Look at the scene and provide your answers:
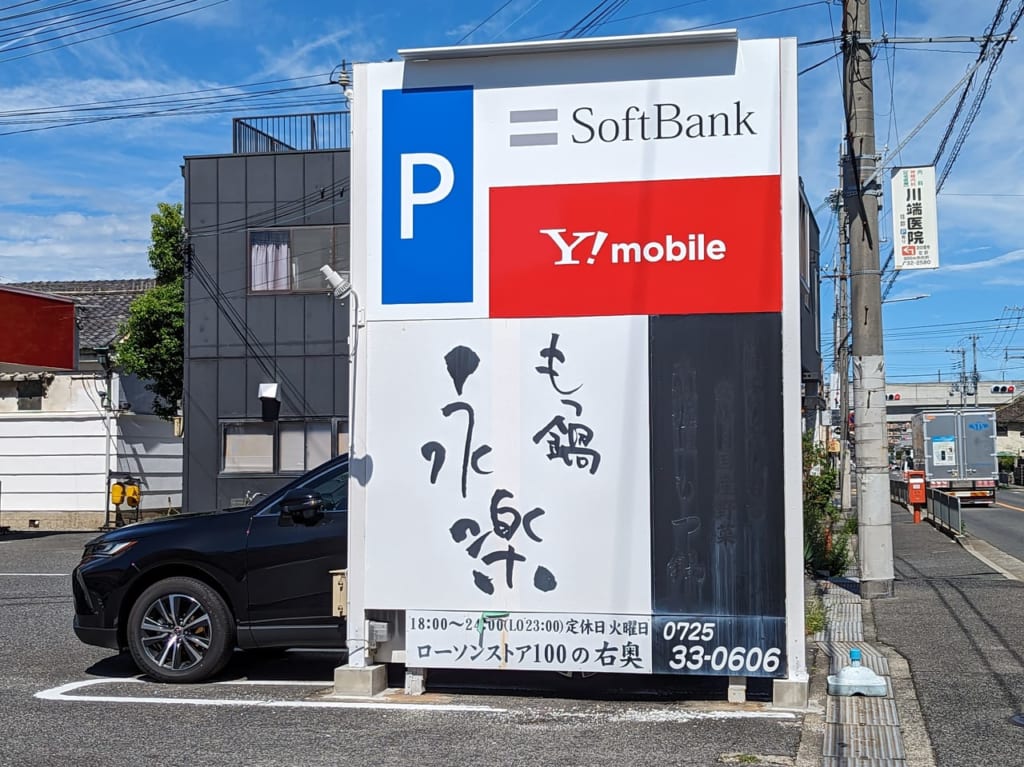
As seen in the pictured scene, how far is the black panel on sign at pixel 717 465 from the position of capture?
289 inches

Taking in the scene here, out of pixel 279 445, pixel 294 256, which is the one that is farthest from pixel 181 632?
pixel 294 256

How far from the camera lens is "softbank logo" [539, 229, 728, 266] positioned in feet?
24.8

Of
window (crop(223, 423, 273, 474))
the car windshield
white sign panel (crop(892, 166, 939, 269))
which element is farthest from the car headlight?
window (crop(223, 423, 273, 474))

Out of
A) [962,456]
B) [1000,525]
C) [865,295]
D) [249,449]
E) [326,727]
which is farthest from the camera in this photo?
[962,456]

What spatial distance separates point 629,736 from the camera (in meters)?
6.75

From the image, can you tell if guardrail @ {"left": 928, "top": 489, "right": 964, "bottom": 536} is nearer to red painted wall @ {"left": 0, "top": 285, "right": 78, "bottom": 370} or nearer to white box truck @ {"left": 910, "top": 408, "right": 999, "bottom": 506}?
white box truck @ {"left": 910, "top": 408, "right": 999, "bottom": 506}

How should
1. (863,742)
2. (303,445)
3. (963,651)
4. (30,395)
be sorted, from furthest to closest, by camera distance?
1. (30,395)
2. (303,445)
3. (963,651)
4. (863,742)

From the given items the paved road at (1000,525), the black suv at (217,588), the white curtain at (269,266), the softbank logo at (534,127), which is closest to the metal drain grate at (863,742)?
the black suv at (217,588)

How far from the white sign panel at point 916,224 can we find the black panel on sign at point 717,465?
295 inches

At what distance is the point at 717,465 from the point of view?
742 centimetres

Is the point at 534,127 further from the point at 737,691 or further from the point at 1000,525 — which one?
the point at 1000,525

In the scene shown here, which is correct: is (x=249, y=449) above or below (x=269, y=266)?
below

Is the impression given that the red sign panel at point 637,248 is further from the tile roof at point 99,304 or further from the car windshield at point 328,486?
the tile roof at point 99,304

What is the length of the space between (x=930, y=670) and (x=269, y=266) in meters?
17.6
